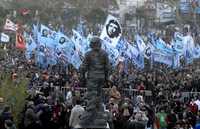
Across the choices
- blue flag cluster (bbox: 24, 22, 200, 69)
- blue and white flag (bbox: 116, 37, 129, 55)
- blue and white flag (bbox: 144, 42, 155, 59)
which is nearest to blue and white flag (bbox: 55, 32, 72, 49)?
blue flag cluster (bbox: 24, 22, 200, 69)

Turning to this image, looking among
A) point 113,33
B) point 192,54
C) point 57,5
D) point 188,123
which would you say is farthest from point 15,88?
point 57,5

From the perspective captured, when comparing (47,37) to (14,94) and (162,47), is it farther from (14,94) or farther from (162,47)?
(14,94)

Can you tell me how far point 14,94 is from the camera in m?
18.9

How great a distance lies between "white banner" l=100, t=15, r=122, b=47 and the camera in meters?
27.3

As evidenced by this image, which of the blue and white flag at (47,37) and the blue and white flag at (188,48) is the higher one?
the blue and white flag at (47,37)

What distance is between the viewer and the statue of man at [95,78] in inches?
565

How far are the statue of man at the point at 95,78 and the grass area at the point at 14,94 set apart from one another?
437 cm

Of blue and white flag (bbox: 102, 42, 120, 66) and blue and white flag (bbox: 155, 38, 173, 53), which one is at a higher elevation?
blue and white flag (bbox: 155, 38, 173, 53)

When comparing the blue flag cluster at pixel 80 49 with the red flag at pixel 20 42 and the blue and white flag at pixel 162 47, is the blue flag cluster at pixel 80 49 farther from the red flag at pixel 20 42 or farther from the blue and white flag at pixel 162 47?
the red flag at pixel 20 42

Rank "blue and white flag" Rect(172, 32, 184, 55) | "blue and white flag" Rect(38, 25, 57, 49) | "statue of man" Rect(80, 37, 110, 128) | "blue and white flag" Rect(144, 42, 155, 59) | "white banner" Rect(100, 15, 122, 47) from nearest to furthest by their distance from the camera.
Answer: "statue of man" Rect(80, 37, 110, 128) → "white banner" Rect(100, 15, 122, 47) → "blue and white flag" Rect(38, 25, 57, 49) → "blue and white flag" Rect(144, 42, 155, 59) → "blue and white flag" Rect(172, 32, 184, 55)

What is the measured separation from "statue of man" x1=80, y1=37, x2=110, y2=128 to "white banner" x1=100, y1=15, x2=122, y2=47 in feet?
41.4

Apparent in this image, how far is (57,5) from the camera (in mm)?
78375

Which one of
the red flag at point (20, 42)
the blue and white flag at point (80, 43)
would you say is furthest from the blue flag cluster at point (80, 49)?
the red flag at point (20, 42)

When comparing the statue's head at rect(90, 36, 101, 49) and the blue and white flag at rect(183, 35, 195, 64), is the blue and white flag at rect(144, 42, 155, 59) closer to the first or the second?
the blue and white flag at rect(183, 35, 195, 64)
